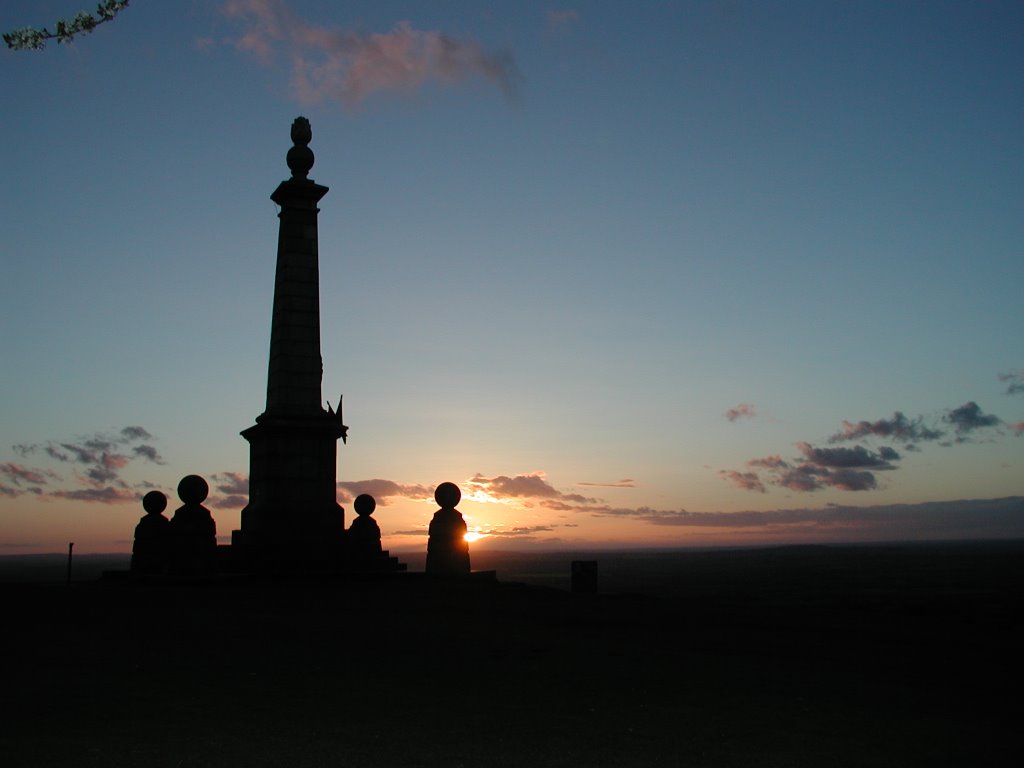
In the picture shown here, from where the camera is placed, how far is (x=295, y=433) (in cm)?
2348

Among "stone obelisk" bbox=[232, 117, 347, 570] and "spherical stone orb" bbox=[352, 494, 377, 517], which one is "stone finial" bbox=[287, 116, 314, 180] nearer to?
"stone obelisk" bbox=[232, 117, 347, 570]

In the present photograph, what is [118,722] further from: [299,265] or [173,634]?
[299,265]

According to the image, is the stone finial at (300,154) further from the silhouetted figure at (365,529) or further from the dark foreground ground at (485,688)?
the dark foreground ground at (485,688)

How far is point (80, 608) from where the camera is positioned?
51.0ft

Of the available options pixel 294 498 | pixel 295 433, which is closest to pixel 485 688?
pixel 294 498

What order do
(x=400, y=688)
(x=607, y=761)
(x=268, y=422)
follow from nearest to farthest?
(x=607, y=761), (x=400, y=688), (x=268, y=422)

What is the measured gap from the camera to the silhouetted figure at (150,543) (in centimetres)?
2227

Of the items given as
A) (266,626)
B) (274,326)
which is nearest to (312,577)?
(274,326)

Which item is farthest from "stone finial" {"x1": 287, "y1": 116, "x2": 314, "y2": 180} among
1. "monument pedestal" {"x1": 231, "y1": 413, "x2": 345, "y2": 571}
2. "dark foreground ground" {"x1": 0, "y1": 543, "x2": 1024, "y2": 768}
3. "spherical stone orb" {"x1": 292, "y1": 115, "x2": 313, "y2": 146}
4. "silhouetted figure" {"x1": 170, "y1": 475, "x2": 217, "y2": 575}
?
"dark foreground ground" {"x1": 0, "y1": 543, "x2": 1024, "y2": 768}

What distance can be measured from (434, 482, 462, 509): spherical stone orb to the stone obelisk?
273 cm

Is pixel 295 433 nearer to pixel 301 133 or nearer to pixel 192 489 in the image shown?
pixel 192 489

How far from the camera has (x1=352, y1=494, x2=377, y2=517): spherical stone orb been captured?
2692cm

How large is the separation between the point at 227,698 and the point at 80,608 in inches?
326

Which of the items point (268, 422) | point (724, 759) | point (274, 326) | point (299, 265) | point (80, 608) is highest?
point (299, 265)
